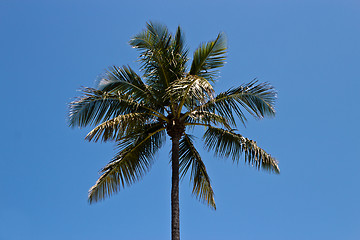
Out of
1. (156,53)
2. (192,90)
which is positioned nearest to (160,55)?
(156,53)

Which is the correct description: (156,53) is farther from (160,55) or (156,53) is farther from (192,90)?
(192,90)

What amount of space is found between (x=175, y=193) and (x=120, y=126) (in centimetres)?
239

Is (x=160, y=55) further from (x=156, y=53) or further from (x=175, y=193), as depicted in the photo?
(x=175, y=193)

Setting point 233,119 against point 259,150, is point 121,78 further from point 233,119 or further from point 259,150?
point 259,150

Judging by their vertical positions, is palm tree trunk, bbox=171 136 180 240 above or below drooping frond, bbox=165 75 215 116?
below

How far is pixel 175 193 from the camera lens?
12617 millimetres

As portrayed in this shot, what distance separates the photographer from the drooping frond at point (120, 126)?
1231 cm

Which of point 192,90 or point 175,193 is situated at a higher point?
point 192,90

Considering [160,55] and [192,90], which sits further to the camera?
[160,55]

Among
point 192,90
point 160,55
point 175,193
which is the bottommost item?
point 175,193

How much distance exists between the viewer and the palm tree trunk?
39.7 feet

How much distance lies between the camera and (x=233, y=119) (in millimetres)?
13172

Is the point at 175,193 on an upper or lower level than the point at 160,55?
lower

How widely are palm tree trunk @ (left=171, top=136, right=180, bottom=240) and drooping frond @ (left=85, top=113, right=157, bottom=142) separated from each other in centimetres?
113
